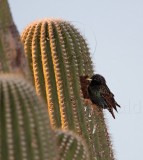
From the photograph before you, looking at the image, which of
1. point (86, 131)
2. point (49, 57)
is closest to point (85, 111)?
point (86, 131)

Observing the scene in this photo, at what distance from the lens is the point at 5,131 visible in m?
3.90

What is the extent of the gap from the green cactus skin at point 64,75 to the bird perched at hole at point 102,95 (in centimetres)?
39

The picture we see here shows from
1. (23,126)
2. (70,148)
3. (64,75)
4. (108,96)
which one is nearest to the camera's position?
(23,126)

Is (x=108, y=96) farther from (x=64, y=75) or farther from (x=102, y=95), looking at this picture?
(x=64, y=75)

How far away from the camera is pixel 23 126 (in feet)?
12.9

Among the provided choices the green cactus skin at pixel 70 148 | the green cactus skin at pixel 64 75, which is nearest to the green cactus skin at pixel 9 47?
the green cactus skin at pixel 70 148

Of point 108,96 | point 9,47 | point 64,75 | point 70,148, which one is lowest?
point 108,96

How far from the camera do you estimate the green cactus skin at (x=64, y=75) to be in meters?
9.34

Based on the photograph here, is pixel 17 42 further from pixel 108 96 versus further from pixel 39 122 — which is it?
pixel 108 96

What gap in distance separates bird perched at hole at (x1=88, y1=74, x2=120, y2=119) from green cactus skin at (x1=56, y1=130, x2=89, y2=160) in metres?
5.55

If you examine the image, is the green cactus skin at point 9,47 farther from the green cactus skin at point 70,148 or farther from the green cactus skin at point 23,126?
the green cactus skin at point 23,126

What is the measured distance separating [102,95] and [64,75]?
1.27 metres

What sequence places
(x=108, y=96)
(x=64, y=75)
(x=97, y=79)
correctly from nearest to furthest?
(x=64, y=75)
(x=97, y=79)
(x=108, y=96)

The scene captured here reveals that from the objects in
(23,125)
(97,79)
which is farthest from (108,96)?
(23,125)
